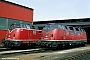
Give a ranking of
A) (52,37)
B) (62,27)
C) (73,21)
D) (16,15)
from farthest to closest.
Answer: (73,21), (16,15), (62,27), (52,37)

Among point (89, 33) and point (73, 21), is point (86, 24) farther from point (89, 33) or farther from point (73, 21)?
point (89, 33)

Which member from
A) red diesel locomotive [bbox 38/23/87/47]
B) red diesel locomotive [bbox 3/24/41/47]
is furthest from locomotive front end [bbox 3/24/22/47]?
red diesel locomotive [bbox 38/23/87/47]

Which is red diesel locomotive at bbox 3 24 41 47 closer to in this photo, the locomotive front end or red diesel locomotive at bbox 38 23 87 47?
the locomotive front end

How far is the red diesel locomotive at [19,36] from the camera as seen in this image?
17.1 meters

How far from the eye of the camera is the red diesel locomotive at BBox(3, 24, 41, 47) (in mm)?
17094

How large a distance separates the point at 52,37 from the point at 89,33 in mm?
24361

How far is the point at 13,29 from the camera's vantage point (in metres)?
17.8

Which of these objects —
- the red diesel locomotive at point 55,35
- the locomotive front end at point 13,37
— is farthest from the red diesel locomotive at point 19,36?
the red diesel locomotive at point 55,35

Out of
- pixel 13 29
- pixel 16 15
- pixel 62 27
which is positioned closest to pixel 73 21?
pixel 16 15

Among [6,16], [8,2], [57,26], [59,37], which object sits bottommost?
[59,37]

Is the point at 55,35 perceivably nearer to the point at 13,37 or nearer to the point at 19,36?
the point at 19,36

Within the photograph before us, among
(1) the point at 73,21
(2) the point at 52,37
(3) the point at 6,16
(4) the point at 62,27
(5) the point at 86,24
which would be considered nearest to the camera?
(2) the point at 52,37

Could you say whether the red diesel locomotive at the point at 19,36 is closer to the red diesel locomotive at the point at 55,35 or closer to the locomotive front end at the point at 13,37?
the locomotive front end at the point at 13,37

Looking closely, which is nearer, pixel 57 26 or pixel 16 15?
pixel 57 26
